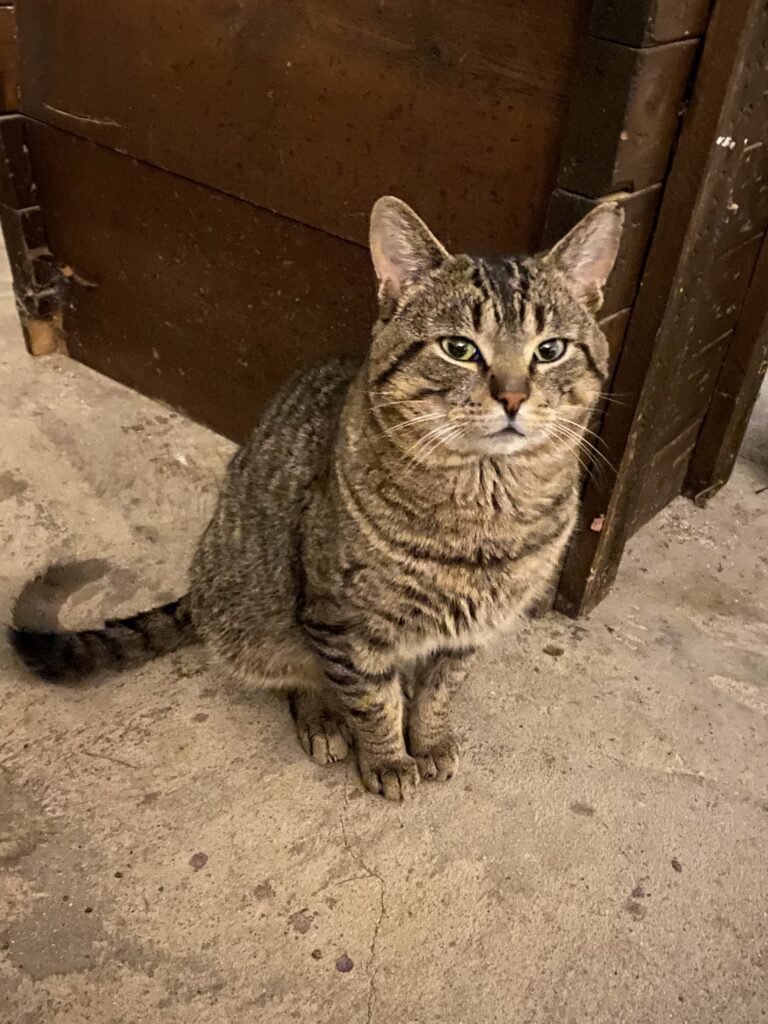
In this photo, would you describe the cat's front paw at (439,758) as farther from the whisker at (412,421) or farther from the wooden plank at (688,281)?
the whisker at (412,421)

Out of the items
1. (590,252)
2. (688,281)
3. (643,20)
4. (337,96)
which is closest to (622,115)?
(643,20)

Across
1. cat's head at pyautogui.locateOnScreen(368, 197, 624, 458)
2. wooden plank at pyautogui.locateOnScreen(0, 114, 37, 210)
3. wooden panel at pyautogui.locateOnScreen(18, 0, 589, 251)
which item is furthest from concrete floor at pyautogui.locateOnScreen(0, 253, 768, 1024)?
wooden plank at pyautogui.locateOnScreen(0, 114, 37, 210)

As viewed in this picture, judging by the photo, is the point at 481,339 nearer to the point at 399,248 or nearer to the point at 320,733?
the point at 399,248

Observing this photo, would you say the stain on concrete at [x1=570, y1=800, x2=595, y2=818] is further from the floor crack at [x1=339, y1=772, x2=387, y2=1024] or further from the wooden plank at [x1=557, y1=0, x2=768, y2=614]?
the wooden plank at [x1=557, y1=0, x2=768, y2=614]

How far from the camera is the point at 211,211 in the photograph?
7.27ft

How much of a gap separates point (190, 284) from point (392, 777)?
1461 millimetres

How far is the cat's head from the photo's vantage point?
1.30 metres

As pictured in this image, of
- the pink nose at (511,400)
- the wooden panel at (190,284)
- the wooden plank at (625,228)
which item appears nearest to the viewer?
the pink nose at (511,400)

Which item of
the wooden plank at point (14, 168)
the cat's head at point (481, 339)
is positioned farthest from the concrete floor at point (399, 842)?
the wooden plank at point (14, 168)

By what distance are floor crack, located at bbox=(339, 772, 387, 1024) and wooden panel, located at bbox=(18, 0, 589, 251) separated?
3.74 feet

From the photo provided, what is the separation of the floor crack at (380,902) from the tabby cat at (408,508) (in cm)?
8

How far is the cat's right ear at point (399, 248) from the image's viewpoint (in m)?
1.32

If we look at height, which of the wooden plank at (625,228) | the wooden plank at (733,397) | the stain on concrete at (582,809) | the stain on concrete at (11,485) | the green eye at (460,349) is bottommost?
the stain on concrete at (582,809)

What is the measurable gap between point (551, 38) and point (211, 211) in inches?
40.0
